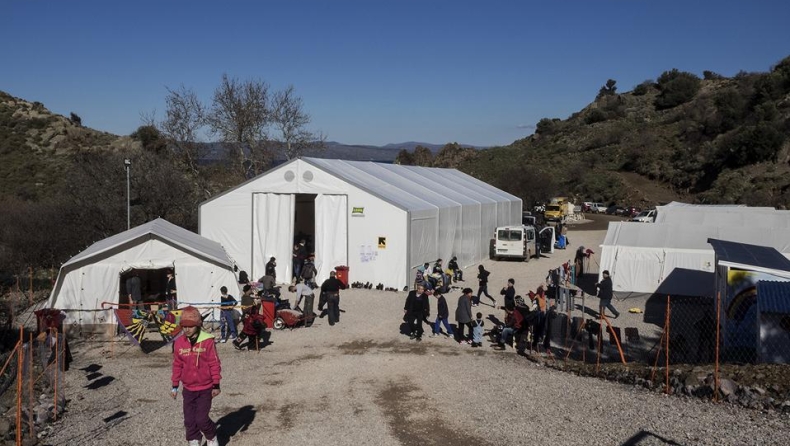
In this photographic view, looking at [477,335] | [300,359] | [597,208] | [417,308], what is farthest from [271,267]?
[597,208]

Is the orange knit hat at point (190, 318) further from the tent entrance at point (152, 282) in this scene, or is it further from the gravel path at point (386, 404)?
the tent entrance at point (152, 282)

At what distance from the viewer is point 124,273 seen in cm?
1664

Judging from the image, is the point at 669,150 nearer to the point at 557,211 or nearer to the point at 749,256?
the point at 557,211

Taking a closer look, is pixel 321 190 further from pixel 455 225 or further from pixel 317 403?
pixel 317 403

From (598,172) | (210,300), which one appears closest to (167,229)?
(210,300)

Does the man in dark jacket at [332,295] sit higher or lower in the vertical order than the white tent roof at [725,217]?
lower

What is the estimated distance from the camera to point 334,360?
44.4 feet

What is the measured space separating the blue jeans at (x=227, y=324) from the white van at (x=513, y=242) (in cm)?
1708

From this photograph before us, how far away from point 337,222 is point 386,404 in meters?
13.1

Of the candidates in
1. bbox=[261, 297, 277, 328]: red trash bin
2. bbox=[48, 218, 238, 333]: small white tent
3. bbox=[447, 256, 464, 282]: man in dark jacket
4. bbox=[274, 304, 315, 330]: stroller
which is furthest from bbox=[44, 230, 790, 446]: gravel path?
bbox=[447, 256, 464, 282]: man in dark jacket

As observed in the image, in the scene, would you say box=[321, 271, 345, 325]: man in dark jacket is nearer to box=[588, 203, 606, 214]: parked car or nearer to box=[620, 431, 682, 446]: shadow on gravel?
box=[620, 431, 682, 446]: shadow on gravel

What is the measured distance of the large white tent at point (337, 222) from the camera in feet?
72.3

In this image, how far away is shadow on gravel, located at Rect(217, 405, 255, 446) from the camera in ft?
27.9

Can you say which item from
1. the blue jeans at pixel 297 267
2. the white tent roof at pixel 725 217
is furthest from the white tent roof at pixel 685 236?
the blue jeans at pixel 297 267
